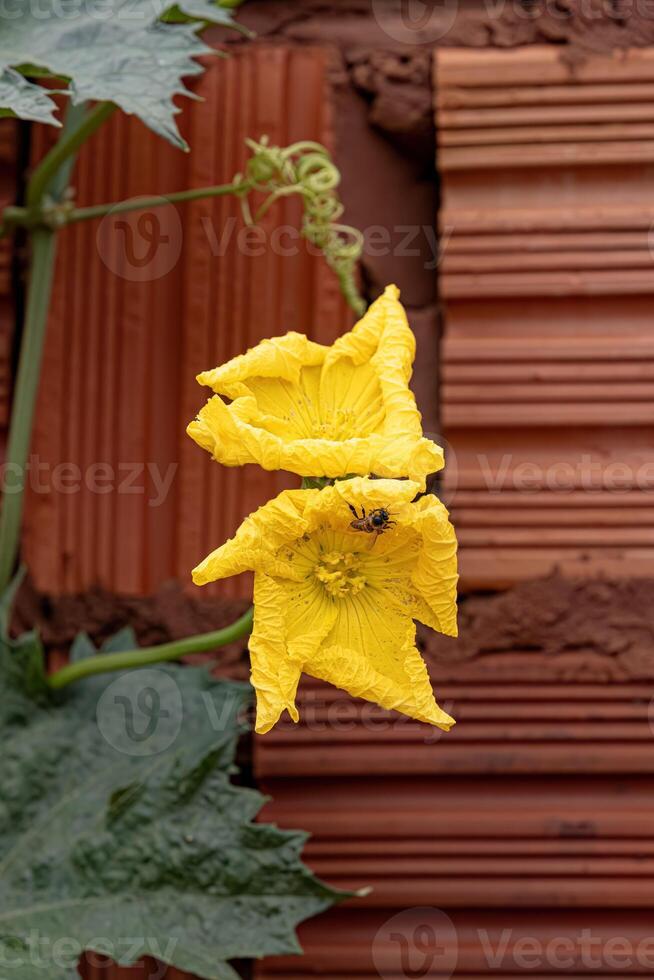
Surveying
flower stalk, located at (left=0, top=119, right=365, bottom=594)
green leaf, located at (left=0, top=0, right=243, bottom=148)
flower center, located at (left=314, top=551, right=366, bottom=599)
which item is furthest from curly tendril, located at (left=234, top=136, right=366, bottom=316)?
flower center, located at (left=314, top=551, right=366, bottom=599)

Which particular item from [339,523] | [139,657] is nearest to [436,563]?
[339,523]

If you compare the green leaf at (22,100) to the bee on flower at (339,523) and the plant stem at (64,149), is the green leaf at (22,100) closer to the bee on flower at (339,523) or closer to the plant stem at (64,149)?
the plant stem at (64,149)

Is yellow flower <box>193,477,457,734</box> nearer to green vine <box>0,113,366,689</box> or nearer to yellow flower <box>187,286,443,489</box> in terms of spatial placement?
yellow flower <box>187,286,443,489</box>

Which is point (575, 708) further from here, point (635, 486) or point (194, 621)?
point (194, 621)

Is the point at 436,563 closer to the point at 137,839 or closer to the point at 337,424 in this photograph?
the point at 337,424

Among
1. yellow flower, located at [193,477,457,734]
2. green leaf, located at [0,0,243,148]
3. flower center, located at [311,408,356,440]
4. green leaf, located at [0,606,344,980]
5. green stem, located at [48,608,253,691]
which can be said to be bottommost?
green leaf, located at [0,606,344,980]

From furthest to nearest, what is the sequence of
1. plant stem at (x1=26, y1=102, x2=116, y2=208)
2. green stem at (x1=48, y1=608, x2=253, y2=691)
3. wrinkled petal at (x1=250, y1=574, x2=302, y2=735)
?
plant stem at (x1=26, y1=102, x2=116, y2=208) < green stem at (x1=48, y1=608, x2=253, y2=691) < wrinkled petal at (x1=250, y1=574, x2=302, y2=735)

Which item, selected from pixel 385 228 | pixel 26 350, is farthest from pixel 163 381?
pixel 385 228

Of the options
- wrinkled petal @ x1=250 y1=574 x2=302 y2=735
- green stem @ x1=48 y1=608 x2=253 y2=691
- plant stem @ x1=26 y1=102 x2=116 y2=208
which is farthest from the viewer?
plant stem @ x1=26 y1=102 x2=116 y2=208
